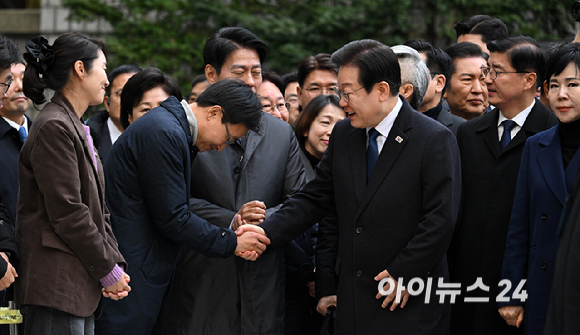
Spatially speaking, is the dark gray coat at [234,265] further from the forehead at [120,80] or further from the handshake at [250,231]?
the forehead at [120,80]

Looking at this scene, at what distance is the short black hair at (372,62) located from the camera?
3.17 m

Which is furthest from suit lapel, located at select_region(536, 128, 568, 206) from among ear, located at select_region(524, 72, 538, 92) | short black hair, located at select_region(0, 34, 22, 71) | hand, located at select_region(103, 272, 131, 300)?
short black hair, located at select_region(0, 34, 22, 71)

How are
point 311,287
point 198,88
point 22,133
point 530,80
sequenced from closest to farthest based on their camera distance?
point 530,80, point 311,287, point 22,133, point 198,88

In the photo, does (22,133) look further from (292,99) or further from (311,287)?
(292,99)

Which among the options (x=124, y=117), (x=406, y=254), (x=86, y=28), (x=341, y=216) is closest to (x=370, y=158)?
(x=341, y=216)

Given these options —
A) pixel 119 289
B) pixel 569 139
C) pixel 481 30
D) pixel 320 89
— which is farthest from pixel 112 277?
pixel 481 30

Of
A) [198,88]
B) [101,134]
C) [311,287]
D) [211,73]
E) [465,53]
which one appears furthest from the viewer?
[198,88]

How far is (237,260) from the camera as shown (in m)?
3.61

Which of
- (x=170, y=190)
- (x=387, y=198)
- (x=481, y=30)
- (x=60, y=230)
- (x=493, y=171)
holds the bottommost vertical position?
(x=60, y=230)

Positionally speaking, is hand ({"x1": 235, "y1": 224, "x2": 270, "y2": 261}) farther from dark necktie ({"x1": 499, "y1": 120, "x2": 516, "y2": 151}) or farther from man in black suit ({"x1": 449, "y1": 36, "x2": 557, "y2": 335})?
dark necktie ({"x1": 499, "y1": 120, "x2": 516, "y2": 151})

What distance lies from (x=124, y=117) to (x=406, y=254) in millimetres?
2596

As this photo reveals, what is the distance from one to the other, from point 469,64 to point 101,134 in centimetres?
291

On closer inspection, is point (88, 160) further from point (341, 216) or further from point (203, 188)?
point (341, 216)

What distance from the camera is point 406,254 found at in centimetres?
296
